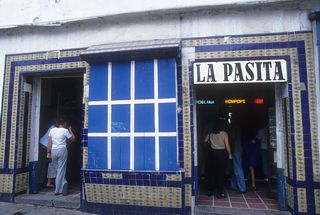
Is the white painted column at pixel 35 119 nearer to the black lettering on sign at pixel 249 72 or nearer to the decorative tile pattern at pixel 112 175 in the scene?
the decorative tile pattern at pixel 112 175

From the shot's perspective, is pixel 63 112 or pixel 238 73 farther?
pixel 63 112

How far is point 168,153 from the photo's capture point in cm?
495

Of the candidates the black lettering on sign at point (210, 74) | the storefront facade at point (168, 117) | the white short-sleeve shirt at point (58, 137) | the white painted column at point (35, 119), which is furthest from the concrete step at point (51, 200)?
the black lettering on sign at point (210, 74)

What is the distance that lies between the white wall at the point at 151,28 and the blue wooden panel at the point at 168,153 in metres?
2.27

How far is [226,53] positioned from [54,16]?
425 centimetres

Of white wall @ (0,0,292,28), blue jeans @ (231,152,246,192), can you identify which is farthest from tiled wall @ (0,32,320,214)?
blue jeans @ (231,152,246,192)

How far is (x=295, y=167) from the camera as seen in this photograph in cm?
459

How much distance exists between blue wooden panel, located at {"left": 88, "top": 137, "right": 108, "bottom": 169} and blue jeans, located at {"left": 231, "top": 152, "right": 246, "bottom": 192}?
11.3ft

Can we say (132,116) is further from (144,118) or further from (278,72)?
(278,72)

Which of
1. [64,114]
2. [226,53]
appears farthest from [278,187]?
[64,114]

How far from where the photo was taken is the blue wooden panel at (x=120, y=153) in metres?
5.14

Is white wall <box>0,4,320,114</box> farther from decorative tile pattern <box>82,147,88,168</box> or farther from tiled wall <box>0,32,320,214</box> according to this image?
decorative tile pattern <box>82,147,88,168</box>

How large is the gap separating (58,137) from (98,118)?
5.18 ft

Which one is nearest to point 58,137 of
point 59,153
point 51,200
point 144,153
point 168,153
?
point 59,153
